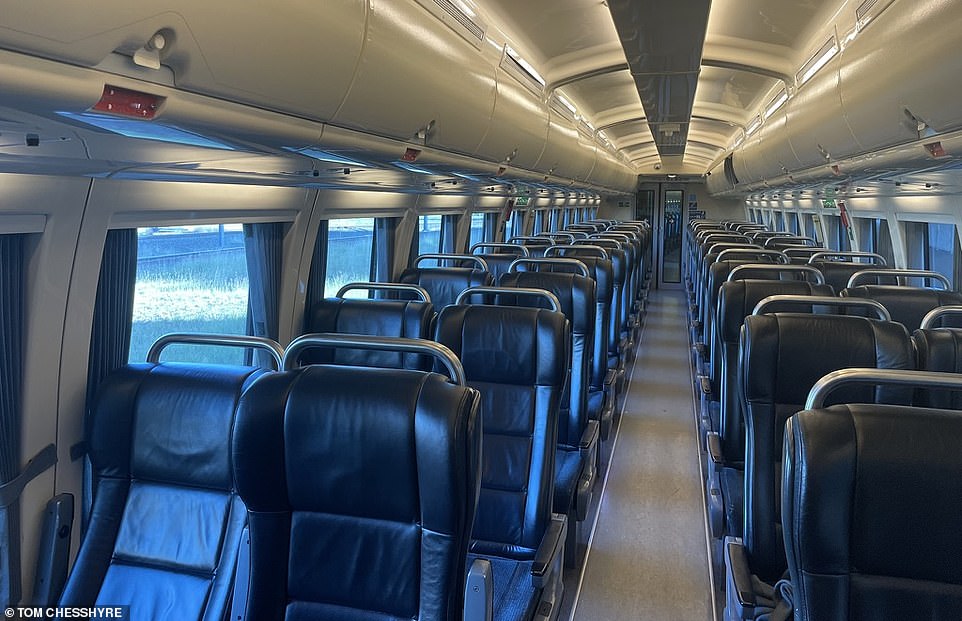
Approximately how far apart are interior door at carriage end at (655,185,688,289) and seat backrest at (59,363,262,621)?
58.4ft

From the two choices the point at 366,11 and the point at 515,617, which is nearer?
the point at 366,11

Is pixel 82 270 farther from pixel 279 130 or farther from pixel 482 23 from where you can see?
pixel 482 23

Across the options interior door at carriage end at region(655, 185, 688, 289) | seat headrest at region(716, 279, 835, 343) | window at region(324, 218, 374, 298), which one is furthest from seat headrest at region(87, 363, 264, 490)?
interior door at carriage end at region(655, 185, 688, 289)

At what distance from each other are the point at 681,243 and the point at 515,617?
1684 cm

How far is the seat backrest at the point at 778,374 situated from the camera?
9.53 ft

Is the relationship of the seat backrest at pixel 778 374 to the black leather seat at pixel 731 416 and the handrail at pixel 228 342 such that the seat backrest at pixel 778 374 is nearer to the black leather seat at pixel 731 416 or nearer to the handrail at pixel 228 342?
the black leather seat at pixel 731 416

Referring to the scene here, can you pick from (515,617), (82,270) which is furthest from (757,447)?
(82,270)

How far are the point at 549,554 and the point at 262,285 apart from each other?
2.57 metres

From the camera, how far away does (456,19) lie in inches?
134

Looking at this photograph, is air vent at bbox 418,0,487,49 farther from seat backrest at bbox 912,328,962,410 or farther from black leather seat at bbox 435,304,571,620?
seat backrest at bbox 912,328,962,410

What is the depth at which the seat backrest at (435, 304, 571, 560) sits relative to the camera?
3.35 m

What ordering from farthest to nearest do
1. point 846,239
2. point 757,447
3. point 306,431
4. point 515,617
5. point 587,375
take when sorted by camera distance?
point 846,239
point 587,375
point 515,617
point 757,447
point 306,431

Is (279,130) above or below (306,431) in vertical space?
above

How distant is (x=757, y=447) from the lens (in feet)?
9.97
